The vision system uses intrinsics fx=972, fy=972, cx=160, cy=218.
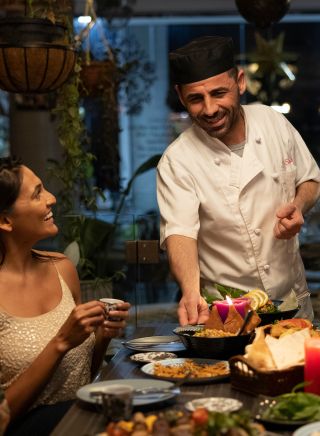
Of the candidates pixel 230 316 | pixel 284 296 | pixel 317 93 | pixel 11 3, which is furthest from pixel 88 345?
pixel 317 93

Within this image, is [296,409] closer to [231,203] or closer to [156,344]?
[156,344]

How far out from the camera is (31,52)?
13.5 ft

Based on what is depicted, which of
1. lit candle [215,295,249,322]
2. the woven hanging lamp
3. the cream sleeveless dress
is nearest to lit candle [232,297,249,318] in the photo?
lit candle [215,295,249,322]

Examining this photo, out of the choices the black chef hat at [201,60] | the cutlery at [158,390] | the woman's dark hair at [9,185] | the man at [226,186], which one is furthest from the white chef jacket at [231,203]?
the cutlery at [158,390]

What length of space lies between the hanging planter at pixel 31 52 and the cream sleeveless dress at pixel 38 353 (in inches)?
57.5

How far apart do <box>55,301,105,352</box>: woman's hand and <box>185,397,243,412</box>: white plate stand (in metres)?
0.46

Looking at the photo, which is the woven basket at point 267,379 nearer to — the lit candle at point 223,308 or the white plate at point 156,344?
the lit candle at point 223,308

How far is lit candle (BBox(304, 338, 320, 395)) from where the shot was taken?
2342mm

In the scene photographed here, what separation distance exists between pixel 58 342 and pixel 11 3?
2821 millimetres

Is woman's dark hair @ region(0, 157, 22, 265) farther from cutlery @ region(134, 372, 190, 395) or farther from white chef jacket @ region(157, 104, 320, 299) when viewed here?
→ cutlery @ region(134, 372, 190, 395)

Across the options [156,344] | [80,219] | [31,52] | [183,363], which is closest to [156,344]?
[156,344]

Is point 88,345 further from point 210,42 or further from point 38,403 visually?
point 210,42

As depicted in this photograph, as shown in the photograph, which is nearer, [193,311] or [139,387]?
[139,387]

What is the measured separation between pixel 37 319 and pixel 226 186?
854 mm
